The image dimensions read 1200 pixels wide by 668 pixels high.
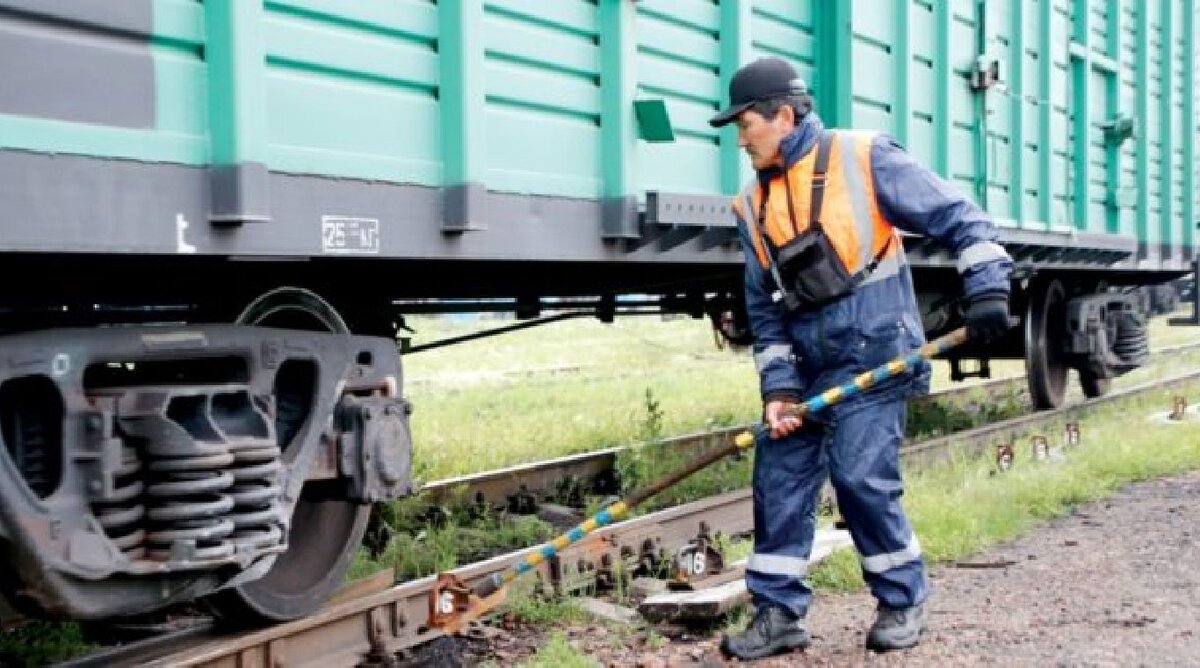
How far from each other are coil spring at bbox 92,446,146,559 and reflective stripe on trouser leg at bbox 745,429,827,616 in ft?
6.39

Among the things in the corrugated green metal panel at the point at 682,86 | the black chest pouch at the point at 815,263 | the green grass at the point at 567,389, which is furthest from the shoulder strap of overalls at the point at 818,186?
the green grass at the point at 567,389

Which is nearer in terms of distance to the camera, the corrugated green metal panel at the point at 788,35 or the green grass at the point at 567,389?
the corrugated green metal panel at the point at 788,35

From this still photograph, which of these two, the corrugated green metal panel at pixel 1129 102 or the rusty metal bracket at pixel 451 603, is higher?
the corrugated green metal panel at pixel 1129 102

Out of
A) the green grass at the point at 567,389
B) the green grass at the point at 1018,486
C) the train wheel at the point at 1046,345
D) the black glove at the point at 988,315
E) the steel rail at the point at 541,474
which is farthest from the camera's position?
the train wheel at the point at 1046,345

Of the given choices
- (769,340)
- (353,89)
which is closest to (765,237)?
(769,340)

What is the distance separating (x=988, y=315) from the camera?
4199mm

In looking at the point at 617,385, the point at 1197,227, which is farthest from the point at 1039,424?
the point at 617,385

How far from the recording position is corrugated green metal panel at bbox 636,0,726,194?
5.46 metres

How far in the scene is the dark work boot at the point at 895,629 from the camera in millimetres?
4324

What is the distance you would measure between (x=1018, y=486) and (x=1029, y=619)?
8.42ft

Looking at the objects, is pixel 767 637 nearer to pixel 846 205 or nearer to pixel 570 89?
pixel 846 205

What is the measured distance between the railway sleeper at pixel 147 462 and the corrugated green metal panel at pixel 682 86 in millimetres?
1819

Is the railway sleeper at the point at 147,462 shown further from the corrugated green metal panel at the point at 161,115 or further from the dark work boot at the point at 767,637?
the dark work boot at the point at 767,637

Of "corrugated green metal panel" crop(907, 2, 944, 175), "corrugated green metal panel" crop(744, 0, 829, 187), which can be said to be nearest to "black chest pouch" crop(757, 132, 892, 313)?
"corrugated green metal panel" crop(744, 0, 829, 187)
